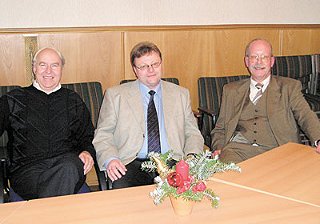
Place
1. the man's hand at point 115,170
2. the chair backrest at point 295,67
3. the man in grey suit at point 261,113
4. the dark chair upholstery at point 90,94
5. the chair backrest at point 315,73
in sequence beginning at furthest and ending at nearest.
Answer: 1. the chair backrest at point 315,73
2. the chair backrest at point 295,67
3. the dark chair upholstery at point 90,94
4. the man in grey suit at point 261,113
5. the man's hand at point 115,170

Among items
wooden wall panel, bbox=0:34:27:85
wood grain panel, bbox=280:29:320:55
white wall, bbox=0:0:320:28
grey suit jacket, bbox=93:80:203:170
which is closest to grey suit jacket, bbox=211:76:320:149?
grey suit jacket, bbox=93:80:203:170

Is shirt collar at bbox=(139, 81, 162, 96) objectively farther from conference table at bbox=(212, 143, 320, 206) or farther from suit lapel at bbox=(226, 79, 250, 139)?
conference table at bbox=(212, 143, 320, 206)

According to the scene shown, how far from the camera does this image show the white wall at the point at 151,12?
411cm

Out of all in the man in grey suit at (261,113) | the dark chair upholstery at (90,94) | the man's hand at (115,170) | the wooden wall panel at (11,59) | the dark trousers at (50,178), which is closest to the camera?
the dark trousers at (50,178)

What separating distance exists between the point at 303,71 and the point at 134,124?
2377 mm

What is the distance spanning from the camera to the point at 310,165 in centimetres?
250

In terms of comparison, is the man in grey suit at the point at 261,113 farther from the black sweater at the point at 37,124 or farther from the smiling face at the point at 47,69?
the smiling face at the point at 47,69

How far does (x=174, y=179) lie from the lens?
5.90 ft

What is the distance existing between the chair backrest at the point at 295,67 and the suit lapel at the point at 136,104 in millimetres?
1900

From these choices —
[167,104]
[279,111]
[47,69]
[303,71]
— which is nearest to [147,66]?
[167,104]

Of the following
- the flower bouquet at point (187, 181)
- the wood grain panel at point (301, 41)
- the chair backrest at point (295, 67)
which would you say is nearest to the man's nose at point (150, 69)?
the flower bouquet at point (187, 181)

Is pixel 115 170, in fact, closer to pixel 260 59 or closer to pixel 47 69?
pixel 47 69

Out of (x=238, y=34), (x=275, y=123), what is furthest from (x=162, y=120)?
(x=238, y=34)

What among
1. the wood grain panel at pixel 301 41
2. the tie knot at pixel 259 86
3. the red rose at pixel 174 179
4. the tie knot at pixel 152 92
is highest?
the wood grain panel at pixel 301 41
